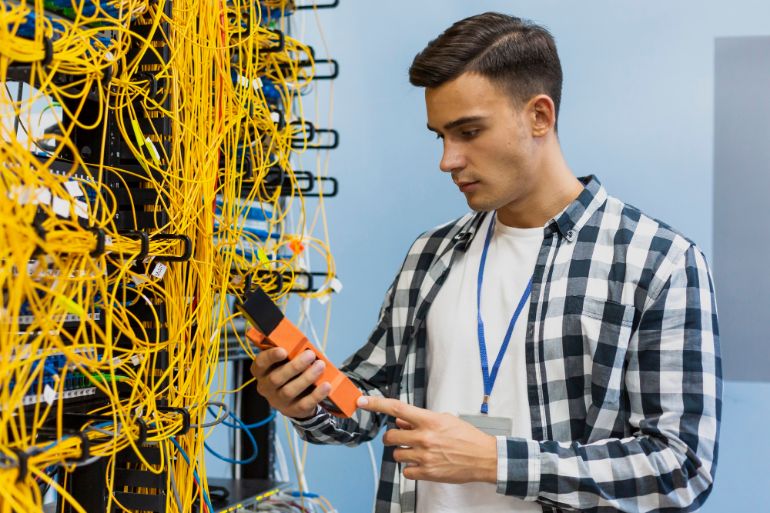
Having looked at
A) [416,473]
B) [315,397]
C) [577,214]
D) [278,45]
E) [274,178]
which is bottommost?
[416,473]

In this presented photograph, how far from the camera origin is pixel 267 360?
3.92 ft

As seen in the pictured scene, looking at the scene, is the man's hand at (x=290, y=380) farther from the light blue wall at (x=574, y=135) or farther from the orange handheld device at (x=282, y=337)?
the light blue wall at (x=574, y=135)

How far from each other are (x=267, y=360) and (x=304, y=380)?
7 centimetres

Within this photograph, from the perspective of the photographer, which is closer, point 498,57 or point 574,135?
point 498,57

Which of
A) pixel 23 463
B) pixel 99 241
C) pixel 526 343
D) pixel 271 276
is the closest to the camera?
pixel 23 463

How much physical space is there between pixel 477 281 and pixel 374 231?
1111mm

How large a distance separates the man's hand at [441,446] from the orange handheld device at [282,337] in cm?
3

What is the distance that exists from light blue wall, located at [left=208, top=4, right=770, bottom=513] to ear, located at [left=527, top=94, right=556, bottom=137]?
99 cm

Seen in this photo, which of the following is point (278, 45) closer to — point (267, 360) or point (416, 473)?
point (267, 360)

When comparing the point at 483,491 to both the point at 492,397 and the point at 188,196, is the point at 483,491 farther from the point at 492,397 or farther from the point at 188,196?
the point at 188,196

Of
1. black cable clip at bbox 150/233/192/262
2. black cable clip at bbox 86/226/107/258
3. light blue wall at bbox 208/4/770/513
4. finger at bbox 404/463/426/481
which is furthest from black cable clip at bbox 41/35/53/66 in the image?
light blue wall at bbox 208/4/770/513

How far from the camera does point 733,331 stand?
86.9 inches

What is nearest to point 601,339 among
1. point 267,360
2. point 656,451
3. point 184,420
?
point 656,451

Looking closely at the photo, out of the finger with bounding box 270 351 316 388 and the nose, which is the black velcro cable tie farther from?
the nose
